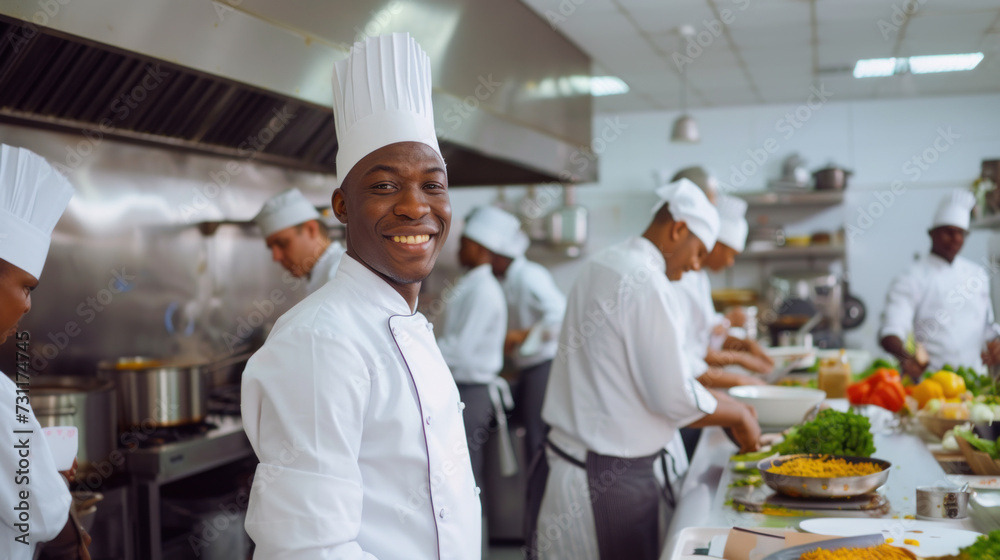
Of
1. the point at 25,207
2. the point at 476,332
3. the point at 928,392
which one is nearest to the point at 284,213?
the point at 476,332

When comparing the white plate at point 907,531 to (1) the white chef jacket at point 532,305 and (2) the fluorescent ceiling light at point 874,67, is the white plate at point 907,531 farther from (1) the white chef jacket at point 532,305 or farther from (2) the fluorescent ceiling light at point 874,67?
(2) the fluorescent ceiling light at point 874,67

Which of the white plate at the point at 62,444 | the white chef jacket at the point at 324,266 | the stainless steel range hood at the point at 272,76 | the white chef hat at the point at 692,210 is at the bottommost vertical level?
the white plate at the point at 62,444

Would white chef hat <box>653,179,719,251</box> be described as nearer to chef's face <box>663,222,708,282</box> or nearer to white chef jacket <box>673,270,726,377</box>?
chef's face <box>663,222,708,282</box>

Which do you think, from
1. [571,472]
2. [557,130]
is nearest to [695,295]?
[557,130]

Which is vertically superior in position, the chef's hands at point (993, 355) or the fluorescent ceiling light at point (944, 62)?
the fluorescent ceiling light at point (944, 62)

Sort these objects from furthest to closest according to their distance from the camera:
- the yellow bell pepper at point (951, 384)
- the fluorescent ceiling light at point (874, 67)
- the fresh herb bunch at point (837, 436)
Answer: the fluorescent ceiling light at point (874, 67) < the yellow bell pepper at point (951, 384) < the fresh herb bunch at point (837, 436)

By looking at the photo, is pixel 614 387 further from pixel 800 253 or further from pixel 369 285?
pixel 800 253

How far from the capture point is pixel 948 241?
4812 mm

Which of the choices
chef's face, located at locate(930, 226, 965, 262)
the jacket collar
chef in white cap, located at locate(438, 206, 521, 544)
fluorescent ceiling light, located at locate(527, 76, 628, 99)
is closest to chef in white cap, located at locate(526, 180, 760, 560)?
the jacket collar

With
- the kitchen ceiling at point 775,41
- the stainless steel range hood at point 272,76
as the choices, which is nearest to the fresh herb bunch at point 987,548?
the stainless steel range hood at point 272,76

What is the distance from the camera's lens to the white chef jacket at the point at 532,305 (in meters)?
4.95

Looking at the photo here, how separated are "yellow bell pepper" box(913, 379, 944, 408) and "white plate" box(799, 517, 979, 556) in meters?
1.16

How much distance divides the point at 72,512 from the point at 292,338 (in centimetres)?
81

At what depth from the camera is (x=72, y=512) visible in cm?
157
